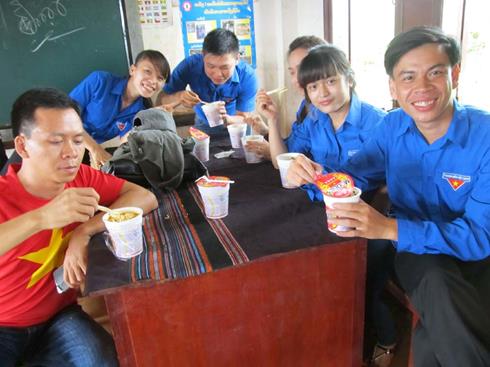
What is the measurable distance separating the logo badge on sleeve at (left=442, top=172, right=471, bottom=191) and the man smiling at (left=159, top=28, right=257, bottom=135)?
5.36 feet

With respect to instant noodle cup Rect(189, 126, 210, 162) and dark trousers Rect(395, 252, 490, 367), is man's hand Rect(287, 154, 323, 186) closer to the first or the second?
dark trousers Rect(395, 252, 490, 367)

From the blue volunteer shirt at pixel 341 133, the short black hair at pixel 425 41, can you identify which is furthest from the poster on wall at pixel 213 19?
the short black hair at pixel 425 41

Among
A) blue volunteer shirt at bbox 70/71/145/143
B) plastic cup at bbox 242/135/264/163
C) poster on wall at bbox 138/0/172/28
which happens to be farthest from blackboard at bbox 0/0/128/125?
plastic cup at bbox 242/135/264/163

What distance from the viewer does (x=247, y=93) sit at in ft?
10.1

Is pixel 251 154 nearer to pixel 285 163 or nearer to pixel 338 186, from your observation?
pixel 285 163

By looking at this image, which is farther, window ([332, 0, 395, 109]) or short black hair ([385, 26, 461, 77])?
window ([332, 0, 395, 109])

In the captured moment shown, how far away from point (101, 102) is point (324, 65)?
1.70 metres

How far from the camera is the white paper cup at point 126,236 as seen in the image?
1.14 metres

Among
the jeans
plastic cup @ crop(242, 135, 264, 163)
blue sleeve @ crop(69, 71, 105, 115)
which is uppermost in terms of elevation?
blue sleeve @ crop(69, 71, 105, 115)

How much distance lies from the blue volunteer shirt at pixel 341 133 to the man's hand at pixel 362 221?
22.0 inches

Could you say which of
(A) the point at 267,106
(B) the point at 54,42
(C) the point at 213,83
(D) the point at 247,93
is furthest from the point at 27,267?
(B) the point at 54,42

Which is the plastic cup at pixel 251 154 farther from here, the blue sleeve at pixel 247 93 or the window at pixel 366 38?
the window at pixel 366 38

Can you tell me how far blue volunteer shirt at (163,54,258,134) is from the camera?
2992mm

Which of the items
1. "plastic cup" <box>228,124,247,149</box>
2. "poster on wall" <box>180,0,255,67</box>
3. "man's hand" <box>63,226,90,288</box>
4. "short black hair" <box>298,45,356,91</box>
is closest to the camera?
"man's hand" <box>63,226,90,288</box>
